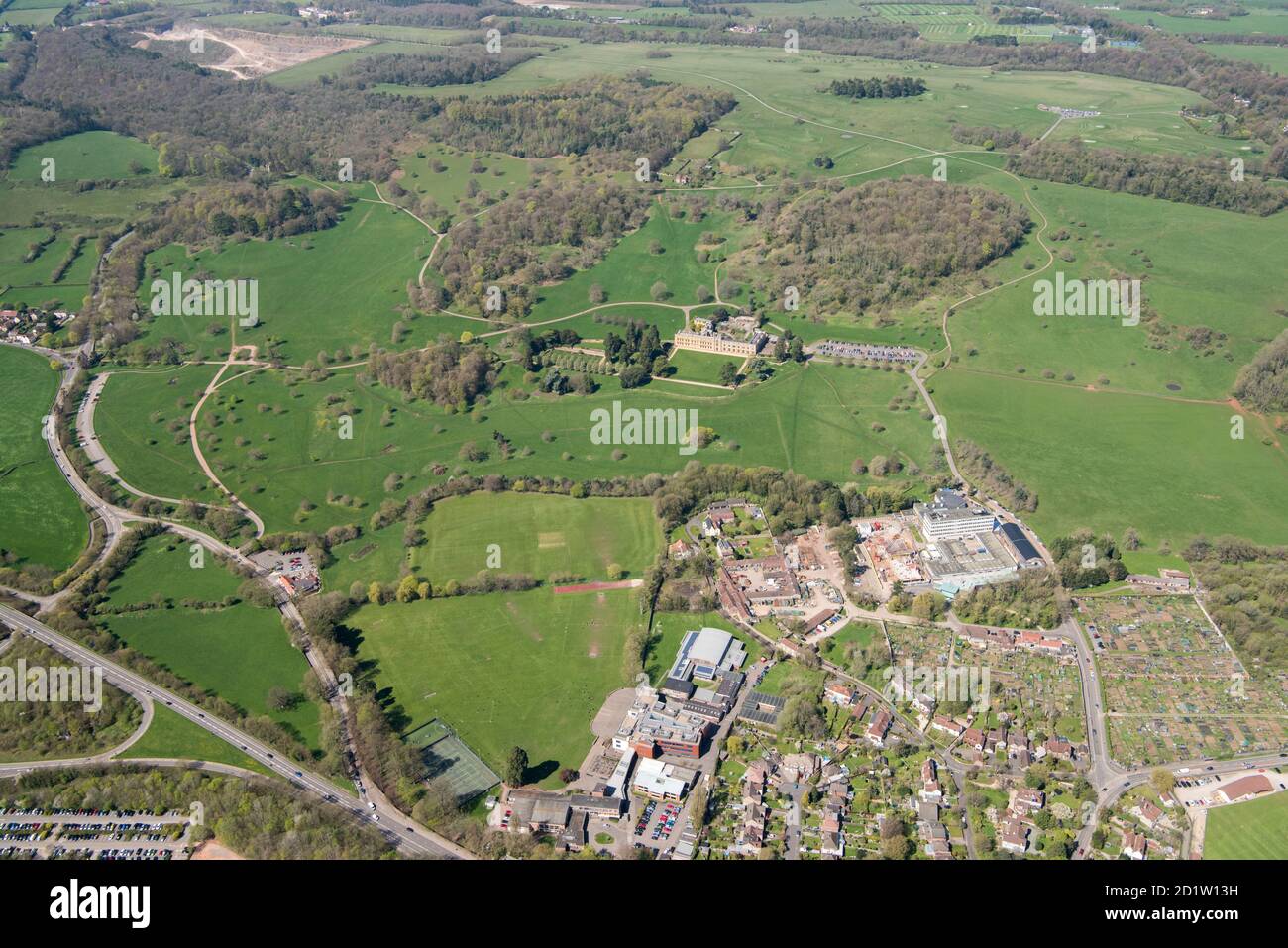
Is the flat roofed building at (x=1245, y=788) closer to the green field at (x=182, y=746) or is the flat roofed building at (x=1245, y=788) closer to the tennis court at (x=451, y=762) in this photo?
the tennis court at (x=451, y=762)

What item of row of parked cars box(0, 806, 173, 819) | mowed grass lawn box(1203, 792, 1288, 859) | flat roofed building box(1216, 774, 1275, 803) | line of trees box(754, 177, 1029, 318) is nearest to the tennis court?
row of parked cars box(0, 806, 173, 819)

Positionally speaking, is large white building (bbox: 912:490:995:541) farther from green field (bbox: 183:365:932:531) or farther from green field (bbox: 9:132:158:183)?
green field (bbox: 9:132:158:183)

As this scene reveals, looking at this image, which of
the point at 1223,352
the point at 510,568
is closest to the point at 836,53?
the point at 1223,352

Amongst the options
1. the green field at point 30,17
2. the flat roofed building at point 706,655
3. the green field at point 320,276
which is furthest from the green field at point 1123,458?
the green field at point 30,17

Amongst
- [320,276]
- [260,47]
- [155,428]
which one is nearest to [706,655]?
[155,428]

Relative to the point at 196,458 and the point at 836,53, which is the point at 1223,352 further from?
the point at 836,53

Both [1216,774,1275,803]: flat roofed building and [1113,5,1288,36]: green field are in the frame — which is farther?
[1113,5,1288,36]: green field
